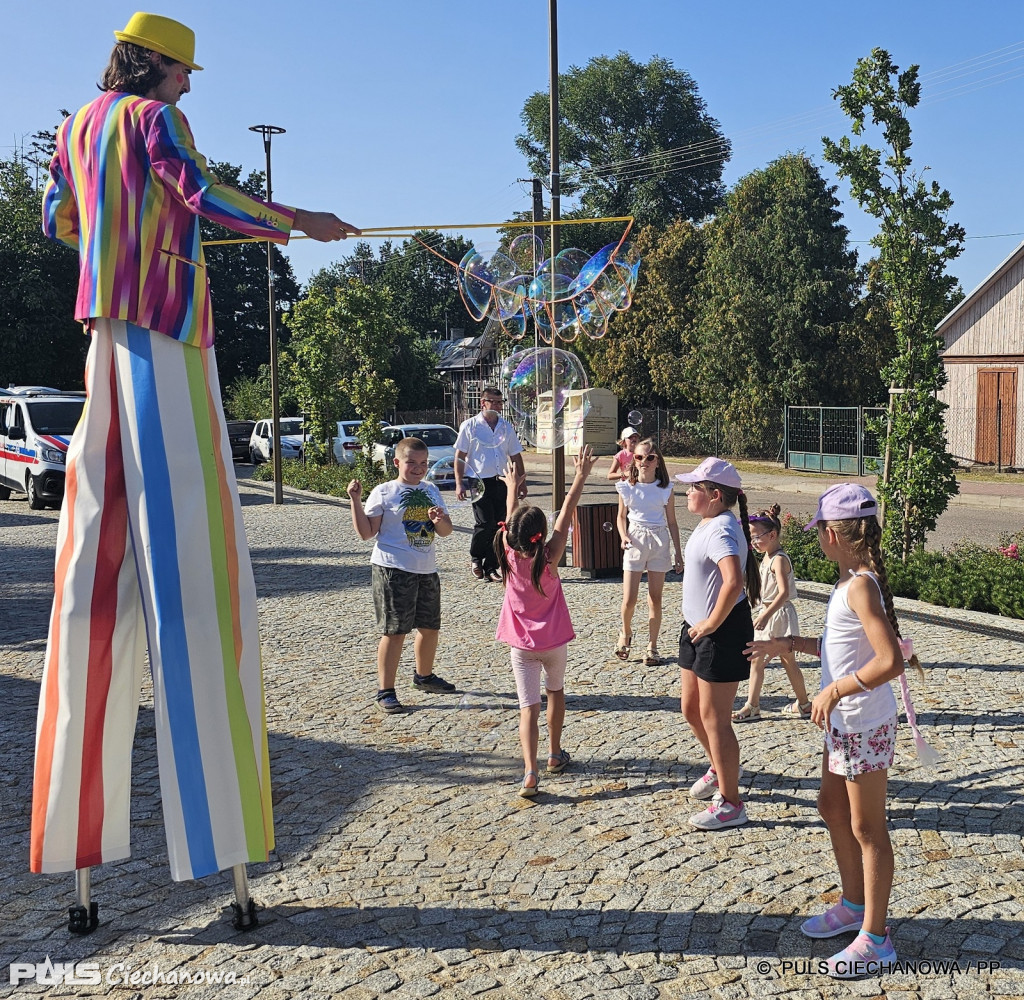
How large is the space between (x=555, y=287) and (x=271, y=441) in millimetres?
23963

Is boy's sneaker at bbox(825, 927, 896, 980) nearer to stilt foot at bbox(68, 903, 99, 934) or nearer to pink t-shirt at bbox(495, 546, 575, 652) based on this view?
pink t-shirt at bbox(495, 546, 575, 652)

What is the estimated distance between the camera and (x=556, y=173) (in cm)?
1269

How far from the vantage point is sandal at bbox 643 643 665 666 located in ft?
25.8

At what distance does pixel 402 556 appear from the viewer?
276 inches

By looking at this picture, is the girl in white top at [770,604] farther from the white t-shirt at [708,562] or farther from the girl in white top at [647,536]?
the white t-shirt at [708,562]

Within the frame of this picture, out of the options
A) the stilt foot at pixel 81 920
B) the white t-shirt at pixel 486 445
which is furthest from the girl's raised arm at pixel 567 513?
the white t-shirt at pixel 486 445

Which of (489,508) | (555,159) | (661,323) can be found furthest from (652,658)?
(661,323)

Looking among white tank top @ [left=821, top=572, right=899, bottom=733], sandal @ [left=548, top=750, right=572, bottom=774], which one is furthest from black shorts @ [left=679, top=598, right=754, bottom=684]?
white tank top @ [left=821, top=572, right=899, bottom=733]

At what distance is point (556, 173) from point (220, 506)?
981 cm

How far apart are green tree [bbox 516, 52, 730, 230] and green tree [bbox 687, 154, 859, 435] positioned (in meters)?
25.2

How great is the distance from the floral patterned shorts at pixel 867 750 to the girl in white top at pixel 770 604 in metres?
2.71

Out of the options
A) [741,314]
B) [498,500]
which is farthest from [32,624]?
[741,314]

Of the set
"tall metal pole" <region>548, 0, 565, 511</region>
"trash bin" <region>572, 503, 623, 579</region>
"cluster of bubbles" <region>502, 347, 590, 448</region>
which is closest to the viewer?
"cluster of bubbles" <region>502, 347, 590, 448</region>

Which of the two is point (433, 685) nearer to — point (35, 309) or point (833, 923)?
point (833, 923)
